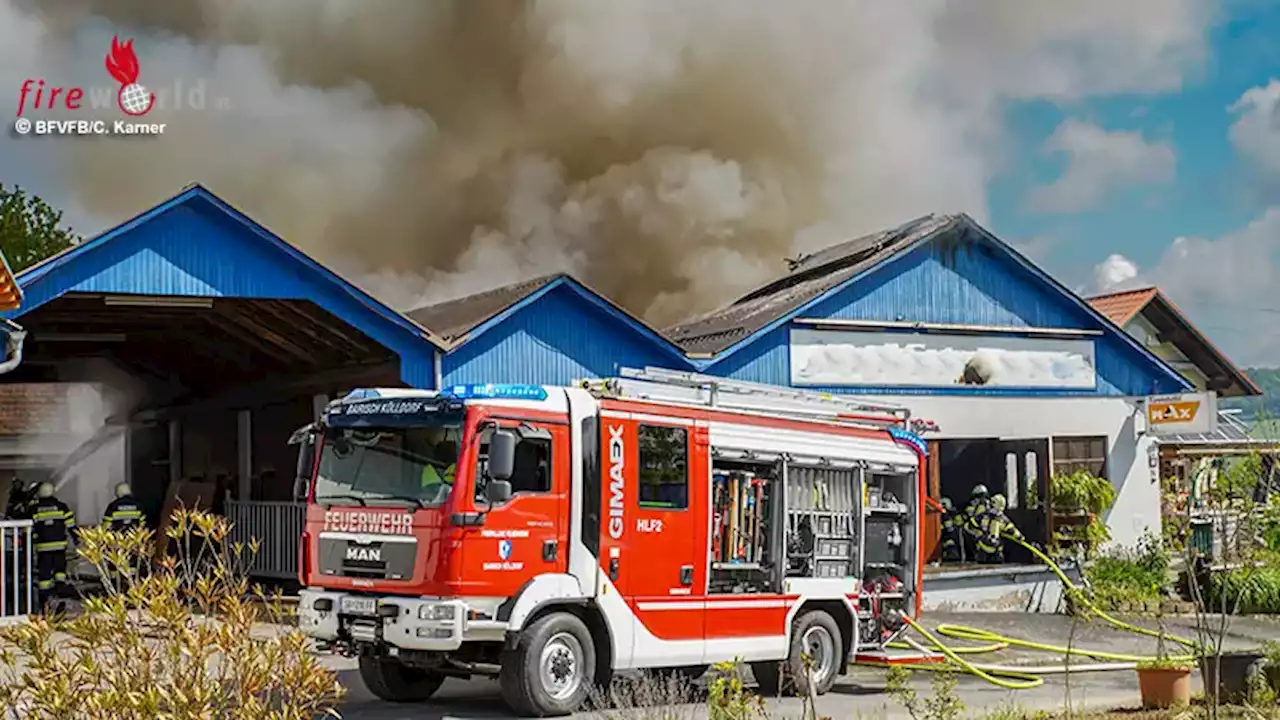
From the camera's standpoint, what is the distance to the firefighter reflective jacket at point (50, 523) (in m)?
17.7

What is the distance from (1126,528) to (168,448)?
16.6 meters

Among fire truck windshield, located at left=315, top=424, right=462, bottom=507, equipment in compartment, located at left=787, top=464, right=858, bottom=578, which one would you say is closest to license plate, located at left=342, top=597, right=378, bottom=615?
fire truck windshield, located at left=315, top=424, right=462, bottom=507

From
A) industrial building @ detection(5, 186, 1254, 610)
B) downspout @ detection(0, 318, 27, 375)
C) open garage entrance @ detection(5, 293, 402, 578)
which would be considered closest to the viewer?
downspout @ detection(0, 318, 27, 375)

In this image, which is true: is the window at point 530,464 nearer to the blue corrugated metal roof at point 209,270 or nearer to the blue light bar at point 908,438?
the blue light bar at point 908,438

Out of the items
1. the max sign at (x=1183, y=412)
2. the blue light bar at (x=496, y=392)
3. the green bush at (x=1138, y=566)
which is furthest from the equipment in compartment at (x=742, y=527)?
the max sign at (x=1183, y=412)

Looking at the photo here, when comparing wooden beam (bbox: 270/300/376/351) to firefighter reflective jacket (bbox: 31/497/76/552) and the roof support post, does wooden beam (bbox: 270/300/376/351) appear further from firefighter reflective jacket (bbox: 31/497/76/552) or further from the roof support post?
the roof support post

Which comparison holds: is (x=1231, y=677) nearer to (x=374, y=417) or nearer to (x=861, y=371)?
(x=374, y=417)

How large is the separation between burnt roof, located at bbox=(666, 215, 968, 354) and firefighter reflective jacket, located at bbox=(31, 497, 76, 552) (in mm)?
8408

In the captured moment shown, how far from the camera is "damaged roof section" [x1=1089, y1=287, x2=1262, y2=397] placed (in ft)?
110

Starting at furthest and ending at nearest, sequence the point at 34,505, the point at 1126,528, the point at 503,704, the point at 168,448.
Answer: the point at 168,448 < the point at 1126,528 < the point at 34,505 < the point at 503,704

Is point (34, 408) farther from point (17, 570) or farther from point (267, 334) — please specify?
point (17, 570)

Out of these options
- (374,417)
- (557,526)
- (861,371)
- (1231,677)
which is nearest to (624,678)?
(557,526)

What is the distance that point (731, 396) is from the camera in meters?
12.8

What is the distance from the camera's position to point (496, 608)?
35.6 ft
